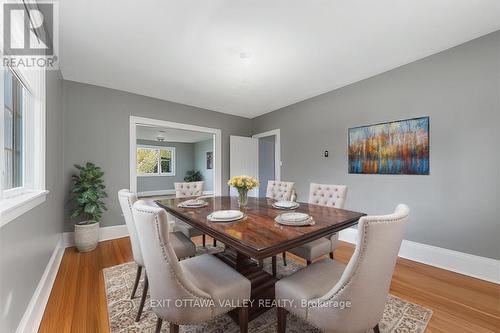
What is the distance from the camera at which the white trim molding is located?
3.58 m

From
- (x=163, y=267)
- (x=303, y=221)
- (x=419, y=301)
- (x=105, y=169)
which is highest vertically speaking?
(x=105, y=169)

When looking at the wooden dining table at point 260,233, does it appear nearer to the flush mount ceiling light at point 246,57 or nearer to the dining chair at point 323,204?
the dining chair at point 323,204

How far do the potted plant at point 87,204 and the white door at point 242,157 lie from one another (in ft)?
8.18

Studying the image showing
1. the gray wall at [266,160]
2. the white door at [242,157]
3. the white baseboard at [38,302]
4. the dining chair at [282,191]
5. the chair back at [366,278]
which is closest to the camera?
the chair back at [366,278]

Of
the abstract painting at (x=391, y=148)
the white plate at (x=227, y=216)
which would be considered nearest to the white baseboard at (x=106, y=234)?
the white plate at (x=227, y=216)

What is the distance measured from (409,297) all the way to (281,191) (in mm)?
1650

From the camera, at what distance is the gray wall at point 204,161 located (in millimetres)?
8500

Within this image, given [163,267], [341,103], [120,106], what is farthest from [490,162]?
[120,106]

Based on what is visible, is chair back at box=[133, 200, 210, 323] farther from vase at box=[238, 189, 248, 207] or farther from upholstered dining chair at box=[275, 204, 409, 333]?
vase at box=[238, 189, 248, 207]

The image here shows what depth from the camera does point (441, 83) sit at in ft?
8.00

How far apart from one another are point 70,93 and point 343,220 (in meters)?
4.09

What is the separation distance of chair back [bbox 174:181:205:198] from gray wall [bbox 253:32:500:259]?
2363 millimetres

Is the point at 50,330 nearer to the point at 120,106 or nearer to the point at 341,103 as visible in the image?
the point at 120,106

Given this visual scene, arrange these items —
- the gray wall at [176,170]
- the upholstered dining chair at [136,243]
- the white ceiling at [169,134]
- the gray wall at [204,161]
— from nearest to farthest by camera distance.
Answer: the upholstered dining chair at [136,243]
the white ceiling at [169,134]
the gray wall at [176,170]
the gray wall at [204,161]
